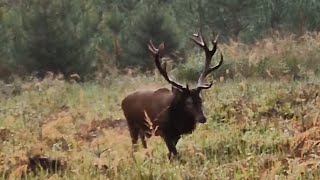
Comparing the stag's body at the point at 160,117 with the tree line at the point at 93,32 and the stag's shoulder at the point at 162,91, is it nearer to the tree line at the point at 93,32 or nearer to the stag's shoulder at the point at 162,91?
the stag's shoulder at the point at 162,91

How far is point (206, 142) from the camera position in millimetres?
8438

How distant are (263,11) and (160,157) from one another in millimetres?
24751

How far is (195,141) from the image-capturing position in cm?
879

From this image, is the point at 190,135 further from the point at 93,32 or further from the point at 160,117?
the point at 93,32

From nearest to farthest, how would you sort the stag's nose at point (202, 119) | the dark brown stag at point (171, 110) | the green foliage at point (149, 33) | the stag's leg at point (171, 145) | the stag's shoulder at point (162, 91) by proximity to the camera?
the stag's leg at point (171, 145) → the stag's nose at point (202, 119) → the dark brown stag at point (171, 110) → the stag's shoulder at point (162, 91) → the green foliage at point (149, 33)

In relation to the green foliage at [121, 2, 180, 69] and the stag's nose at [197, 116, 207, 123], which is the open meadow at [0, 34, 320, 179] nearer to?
the stag's nose at [197, 116, 207, 123]

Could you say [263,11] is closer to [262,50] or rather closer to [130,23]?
[130,23]

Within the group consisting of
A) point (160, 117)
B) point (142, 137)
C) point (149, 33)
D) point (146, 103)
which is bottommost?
point (142, 137)

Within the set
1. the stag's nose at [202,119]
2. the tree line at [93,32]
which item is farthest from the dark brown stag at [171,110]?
the tree line at [93,32]

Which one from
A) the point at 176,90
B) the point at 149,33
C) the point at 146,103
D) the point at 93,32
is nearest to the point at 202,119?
the point at 176,90

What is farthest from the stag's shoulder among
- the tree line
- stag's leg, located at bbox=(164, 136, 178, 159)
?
the tree line

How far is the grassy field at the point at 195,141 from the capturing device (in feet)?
21.6

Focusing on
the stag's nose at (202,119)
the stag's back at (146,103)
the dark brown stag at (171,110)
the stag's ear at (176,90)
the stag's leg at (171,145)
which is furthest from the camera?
the stag's back at (146,103)

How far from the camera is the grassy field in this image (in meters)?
6.60
